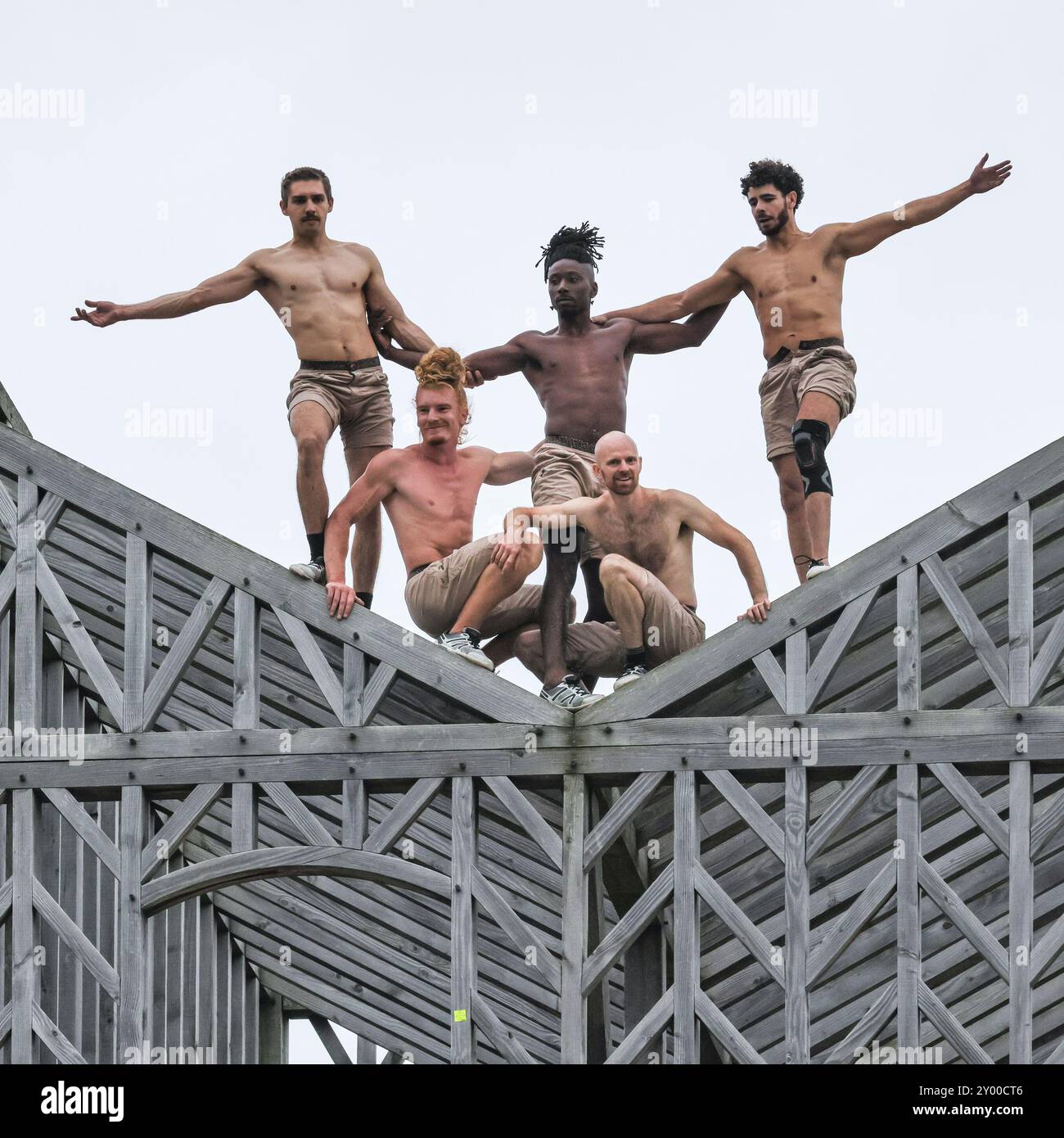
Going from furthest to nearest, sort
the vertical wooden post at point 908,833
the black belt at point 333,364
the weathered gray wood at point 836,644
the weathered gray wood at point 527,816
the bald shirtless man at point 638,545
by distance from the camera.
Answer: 1. the black belt at point 333,364
2. the bald shirtless man at point 638,545
3. the weathered gray wood at point 527,816
4. the weathered gray wood at point 836,644
5. the vertical wooden post at point 908,833

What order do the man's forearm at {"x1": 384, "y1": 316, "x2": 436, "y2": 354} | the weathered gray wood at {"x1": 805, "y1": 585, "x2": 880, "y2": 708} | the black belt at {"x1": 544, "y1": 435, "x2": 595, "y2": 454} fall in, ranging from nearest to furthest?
the weathered gray wood at {"x1": 805, "y1": 585, "x2": 880, "y2": 708} → the black belt at {"x1": 544, "y1": 435, "x2": 595, "y2": 454} → the man's forearm at {"x1": 384, "y1": 316, "x2": 436, "y2": 354}

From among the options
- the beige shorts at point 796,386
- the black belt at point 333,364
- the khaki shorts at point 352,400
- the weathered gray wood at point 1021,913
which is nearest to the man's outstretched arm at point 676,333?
the beige shorts at point 796,386

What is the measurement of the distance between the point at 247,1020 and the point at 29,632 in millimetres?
7169

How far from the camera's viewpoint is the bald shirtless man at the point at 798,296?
11180mm

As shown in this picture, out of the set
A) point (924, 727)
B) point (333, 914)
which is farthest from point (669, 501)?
point (333, 914)

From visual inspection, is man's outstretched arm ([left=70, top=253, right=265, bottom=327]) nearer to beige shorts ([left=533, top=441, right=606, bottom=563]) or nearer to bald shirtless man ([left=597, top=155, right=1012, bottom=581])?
beige shorts ([left=533, top=441, right=606, bottom=563])

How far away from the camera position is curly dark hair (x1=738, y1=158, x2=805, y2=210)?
37.3 feet

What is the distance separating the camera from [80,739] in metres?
10.6

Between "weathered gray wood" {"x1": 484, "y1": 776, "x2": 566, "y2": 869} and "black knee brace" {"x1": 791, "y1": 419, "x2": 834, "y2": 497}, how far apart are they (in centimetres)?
222

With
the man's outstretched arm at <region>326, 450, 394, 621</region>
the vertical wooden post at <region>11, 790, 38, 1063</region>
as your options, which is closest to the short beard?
the man's outstretched arm at <region>326, 450, 394, 621</region>

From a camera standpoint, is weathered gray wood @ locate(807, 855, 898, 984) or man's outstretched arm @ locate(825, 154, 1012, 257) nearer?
weathered gray wood @ locate(807, 855, 898, 984)

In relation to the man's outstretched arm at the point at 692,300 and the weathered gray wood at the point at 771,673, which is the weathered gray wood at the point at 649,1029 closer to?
the weathered gray wood at the point at 771,673

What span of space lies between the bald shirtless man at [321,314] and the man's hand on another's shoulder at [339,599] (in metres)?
0.88

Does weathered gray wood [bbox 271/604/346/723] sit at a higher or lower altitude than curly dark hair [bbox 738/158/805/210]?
lower
